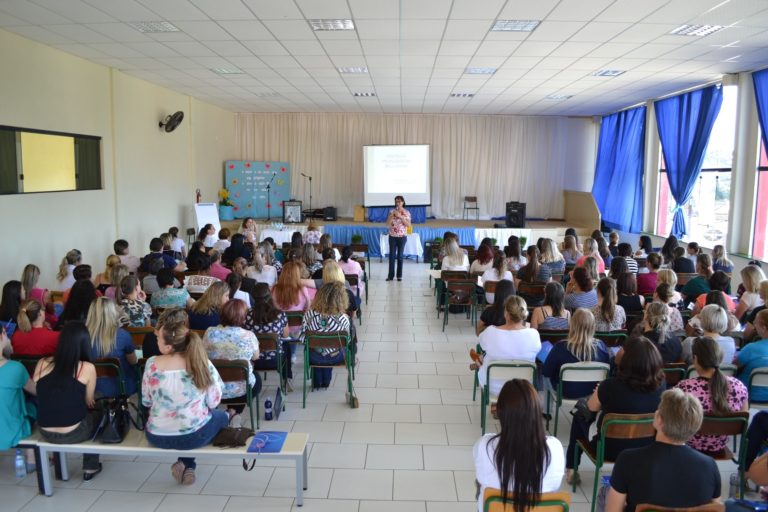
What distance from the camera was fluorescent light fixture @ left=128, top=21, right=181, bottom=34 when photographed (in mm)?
6805

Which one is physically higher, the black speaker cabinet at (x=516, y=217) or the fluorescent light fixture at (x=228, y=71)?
the fluorescent light fixture at (x=228, y=71)

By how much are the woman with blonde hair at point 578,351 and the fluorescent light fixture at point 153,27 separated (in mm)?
5591

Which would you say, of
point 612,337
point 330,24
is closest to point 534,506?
point 612,337

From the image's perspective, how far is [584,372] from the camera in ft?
14.0

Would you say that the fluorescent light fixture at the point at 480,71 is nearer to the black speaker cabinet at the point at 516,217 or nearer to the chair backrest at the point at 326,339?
the black speaker cabinet at the point at 516,217

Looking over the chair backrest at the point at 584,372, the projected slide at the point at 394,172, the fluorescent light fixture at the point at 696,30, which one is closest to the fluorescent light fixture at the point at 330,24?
the fluorescent light fixture at the point at 696,30

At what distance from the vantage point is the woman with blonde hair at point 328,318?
5.30 m

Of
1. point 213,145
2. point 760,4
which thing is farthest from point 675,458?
point 213,145

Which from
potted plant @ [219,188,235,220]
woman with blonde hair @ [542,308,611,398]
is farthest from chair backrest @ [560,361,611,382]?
potted plant @ [219,188,235,220]

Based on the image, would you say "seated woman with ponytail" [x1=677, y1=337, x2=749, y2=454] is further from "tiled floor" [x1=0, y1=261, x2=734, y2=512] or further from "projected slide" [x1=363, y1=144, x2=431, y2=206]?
"projected slide" [x1=363, y1=144, x2=431, y2=206]

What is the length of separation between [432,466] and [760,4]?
5.37m

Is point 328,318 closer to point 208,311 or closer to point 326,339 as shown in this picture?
point 326,339

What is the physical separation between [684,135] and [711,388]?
30.3ft

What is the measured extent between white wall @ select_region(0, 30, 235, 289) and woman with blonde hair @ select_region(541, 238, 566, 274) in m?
7.02
